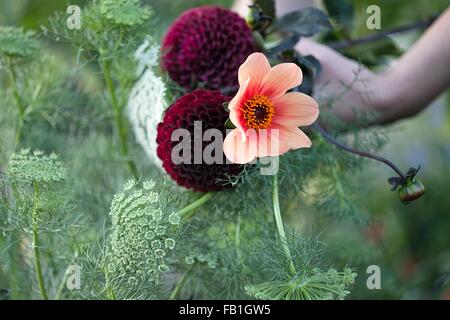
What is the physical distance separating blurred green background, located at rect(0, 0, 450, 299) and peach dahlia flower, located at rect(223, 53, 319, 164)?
1.10 ft

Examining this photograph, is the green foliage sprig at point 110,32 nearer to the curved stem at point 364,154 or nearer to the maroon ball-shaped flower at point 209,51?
the maroon ball-shaped flower at point 209,51

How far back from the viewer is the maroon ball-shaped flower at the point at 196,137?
36cm

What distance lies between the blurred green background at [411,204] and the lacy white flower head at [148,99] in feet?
0.76

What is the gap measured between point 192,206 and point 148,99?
3.8 inches

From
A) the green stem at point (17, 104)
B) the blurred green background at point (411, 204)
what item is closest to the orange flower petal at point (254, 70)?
the green stem at point (17, 104)

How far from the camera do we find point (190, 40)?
0.42 meters

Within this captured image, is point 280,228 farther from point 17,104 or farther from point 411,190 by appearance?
point 17,104

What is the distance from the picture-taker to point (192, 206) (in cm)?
39

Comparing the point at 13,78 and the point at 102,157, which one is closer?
the point at 13,78

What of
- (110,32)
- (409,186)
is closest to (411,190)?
(409,186)

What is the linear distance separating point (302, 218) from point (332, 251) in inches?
5.2

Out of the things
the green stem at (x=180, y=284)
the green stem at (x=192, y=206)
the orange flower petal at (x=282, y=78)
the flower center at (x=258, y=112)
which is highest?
the orange flower petal at (x=282, y=78)
